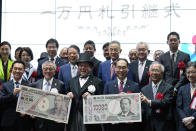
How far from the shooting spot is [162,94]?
17.6 feet

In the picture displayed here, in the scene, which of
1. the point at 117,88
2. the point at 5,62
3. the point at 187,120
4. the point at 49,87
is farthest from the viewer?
the point at 5,62

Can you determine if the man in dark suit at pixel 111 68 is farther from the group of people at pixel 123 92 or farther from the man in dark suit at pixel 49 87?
the man in dark suit at pixel 49 87

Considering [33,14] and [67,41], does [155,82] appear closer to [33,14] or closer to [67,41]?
→ [67,41]

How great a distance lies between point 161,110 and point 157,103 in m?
0.17

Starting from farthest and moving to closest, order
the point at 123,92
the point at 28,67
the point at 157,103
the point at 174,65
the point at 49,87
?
the point at 28,67
the point at 174,65
the point at 49,87
the point at 123,92
the point at 157,103

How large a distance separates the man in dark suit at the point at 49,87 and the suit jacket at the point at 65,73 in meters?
0.40

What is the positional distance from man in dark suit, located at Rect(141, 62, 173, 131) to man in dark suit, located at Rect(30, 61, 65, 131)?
129cm

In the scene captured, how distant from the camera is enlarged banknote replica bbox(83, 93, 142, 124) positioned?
5.20 metres

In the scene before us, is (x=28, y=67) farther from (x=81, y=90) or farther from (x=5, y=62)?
(x=81, y=90)

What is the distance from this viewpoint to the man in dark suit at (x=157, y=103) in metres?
5.29

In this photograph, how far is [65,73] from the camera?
611 centimetres

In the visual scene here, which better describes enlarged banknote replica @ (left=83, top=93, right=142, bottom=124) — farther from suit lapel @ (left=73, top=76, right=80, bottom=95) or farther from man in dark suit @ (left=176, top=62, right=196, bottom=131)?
man in dark suit @ (left=176, top=62, right=196, bottom=131)

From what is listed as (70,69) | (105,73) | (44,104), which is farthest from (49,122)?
(105,73)

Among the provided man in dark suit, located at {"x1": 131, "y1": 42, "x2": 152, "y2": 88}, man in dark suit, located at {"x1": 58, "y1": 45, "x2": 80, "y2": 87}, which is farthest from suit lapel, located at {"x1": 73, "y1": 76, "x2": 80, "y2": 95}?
man in dark suit, located at {"x1": 131, "y1": 42, "x2": 152, "y2": 88}
